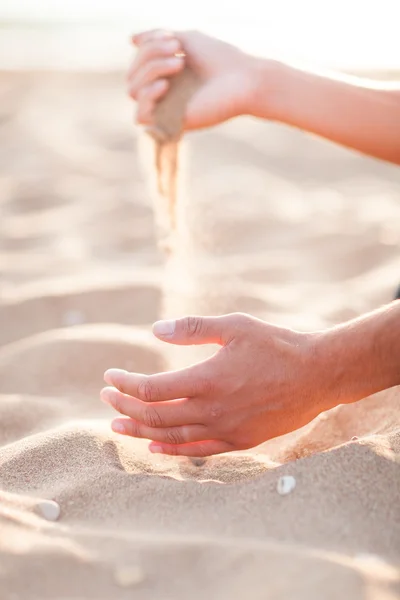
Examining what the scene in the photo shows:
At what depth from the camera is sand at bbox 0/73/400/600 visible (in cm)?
96

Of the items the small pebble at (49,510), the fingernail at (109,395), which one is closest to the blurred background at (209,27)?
the fingernail at (109,395)

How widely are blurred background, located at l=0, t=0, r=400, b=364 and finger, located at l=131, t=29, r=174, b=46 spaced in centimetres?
30

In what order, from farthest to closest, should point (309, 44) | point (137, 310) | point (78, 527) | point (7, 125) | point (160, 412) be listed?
point (309, 44) < point (7, 125) < point (137, 310) < point (160, 412) < point (78, 527)

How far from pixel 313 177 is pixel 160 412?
2.59 metres

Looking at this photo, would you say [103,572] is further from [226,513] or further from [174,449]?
[174,449]

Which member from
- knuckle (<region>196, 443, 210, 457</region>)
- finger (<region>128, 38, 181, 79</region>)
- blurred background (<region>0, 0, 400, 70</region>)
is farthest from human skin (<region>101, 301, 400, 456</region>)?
blurred background (<region>0, 0, 400, 70</region>)

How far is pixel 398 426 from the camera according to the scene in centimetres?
148

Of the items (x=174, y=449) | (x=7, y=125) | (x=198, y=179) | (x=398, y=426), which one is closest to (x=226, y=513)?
(x=174, y=449)

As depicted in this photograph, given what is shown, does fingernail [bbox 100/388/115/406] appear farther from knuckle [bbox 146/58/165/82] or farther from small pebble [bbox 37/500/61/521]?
knuckle [bbox 146/58/165/82]

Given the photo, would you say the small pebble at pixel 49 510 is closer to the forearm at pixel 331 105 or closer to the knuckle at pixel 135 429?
the knuckle at pixel 135 429

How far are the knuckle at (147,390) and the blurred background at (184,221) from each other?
3.09 feet

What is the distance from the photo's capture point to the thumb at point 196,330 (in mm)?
1374

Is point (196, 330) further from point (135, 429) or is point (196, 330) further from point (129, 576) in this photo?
point (129, 576)

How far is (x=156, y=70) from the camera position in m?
2.08
